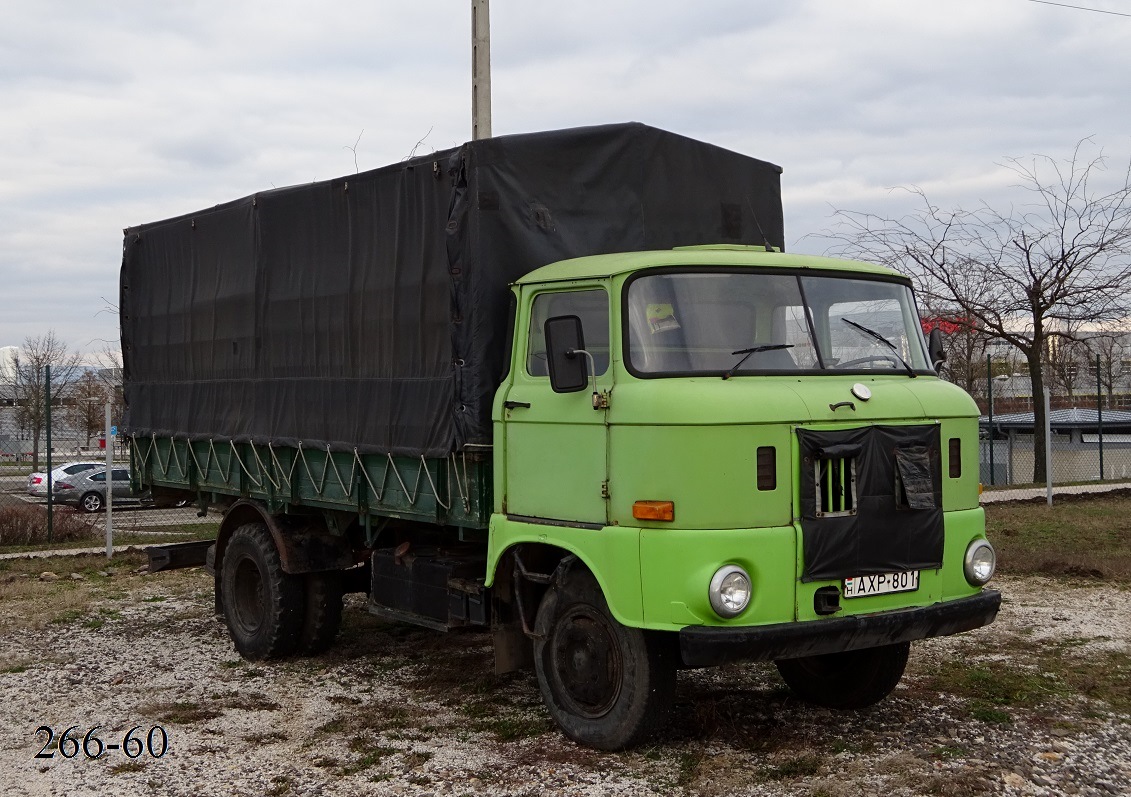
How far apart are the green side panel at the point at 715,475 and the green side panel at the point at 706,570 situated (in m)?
0.07

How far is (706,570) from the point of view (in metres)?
5.47

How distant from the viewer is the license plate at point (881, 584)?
5.77 meters

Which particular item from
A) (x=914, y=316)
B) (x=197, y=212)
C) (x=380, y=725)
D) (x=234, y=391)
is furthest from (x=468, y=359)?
(x=197, y=212)

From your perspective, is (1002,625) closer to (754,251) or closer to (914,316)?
(914,316)

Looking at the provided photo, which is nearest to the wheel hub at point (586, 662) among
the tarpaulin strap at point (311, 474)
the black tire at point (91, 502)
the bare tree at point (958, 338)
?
the tarpaulin strap at point (311, 474)

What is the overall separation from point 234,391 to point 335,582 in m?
1.81

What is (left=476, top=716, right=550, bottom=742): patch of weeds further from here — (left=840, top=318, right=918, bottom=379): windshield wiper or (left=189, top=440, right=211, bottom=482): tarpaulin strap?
(left=189, top=440, right=211, bottom=482): tarpaulin strap

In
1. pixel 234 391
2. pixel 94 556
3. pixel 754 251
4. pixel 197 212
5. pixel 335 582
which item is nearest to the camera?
pixel 754 251

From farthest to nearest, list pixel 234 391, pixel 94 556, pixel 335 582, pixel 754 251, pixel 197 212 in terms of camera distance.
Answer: pixel 94 556, pixel 197 212, pixel 234 391, pixel 335 582, pixel 754 251

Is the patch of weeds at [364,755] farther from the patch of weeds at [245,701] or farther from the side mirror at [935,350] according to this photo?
the side mirror at [935,350]

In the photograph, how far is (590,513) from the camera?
5.99m

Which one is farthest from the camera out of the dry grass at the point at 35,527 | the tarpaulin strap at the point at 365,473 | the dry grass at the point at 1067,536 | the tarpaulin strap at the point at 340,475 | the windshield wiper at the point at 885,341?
the dry grass at the point at 35,527

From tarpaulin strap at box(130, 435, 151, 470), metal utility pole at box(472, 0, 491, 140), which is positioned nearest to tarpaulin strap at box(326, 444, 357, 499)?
tarpaulin strap at box(130, 435, 151, 470)

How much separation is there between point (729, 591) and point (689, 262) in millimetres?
1687
